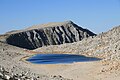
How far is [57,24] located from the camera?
194 m

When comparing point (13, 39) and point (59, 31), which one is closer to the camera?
point (13, 39)

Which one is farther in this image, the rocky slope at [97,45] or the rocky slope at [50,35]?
the rocky slope at [50,35]

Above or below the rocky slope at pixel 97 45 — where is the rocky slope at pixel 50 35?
above

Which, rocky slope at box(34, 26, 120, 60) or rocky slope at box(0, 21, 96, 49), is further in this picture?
rocky slope at box(0, 21, 96, 49)

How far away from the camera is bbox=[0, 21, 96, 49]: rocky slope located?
6732 inches

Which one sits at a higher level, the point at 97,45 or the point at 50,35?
the point at 50,35

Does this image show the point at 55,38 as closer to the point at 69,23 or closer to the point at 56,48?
the point at 69,23

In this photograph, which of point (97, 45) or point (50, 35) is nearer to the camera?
point (97, 45)

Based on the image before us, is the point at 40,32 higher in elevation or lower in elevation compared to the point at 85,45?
higher

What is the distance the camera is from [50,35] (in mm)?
182250

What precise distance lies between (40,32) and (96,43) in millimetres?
91369

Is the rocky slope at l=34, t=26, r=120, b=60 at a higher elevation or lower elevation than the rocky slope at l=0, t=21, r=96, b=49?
lower

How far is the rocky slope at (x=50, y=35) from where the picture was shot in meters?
171

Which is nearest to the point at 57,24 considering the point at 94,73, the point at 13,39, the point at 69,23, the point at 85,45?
the point at 69,23
